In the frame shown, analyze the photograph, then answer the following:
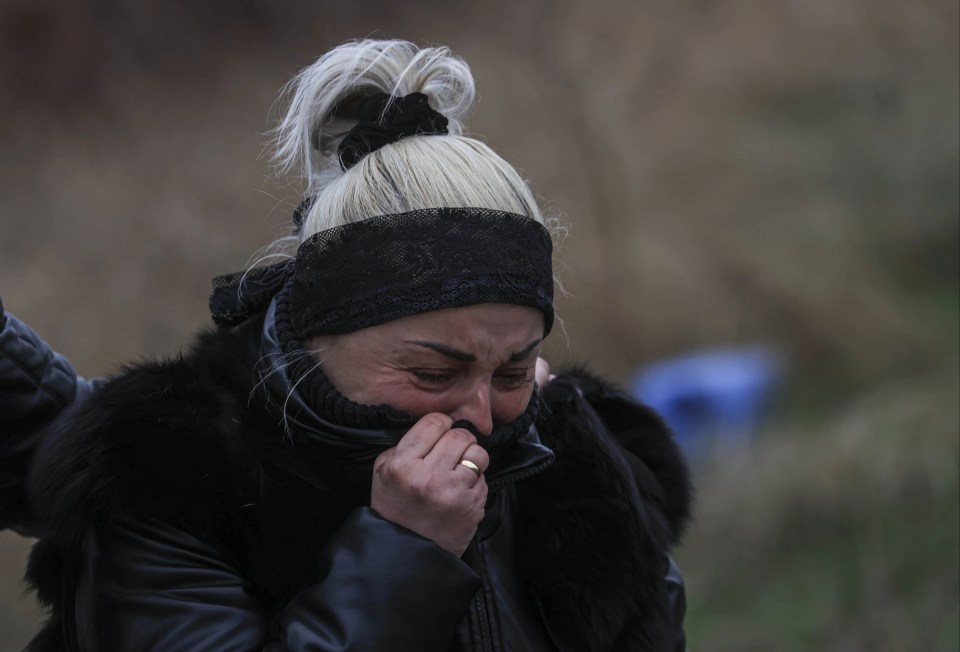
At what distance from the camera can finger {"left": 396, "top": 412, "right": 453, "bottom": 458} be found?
5.52ft

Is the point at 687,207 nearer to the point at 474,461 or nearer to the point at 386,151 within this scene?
the point at 386,151

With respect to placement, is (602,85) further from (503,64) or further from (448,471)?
(448,471)

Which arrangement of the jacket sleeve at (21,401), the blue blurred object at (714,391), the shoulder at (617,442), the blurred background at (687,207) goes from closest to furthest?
the jacket sleeve at (21,401), the shoulder at (617,442), the blurred background at (687,207), the blue blurred object at (714,391)

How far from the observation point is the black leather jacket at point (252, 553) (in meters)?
1.62

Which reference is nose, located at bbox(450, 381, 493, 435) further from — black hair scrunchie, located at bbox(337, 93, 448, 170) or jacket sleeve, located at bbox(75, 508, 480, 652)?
black hair scrunchie, located at bbox(337, 93, 448, 170)

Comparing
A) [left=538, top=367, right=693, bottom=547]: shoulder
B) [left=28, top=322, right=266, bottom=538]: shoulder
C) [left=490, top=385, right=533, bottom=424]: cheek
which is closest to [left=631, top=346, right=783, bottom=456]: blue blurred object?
[left=538, top=367, right=693, bottom=547]: shoulder

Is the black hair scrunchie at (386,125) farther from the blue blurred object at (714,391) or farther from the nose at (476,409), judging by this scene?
the blue blurred object at (714,391)

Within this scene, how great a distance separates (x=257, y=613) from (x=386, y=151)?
0.76 m

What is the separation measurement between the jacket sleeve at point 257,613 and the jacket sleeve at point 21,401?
0.40 metres

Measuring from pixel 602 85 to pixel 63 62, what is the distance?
9.17 ft

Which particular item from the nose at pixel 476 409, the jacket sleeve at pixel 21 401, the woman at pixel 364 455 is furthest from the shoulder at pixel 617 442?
the jacket sleeve at pixel 21 401

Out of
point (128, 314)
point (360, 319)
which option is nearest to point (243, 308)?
point (360, 319)

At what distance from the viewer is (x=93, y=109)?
224 inches

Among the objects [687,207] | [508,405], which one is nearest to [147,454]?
[508,405]
